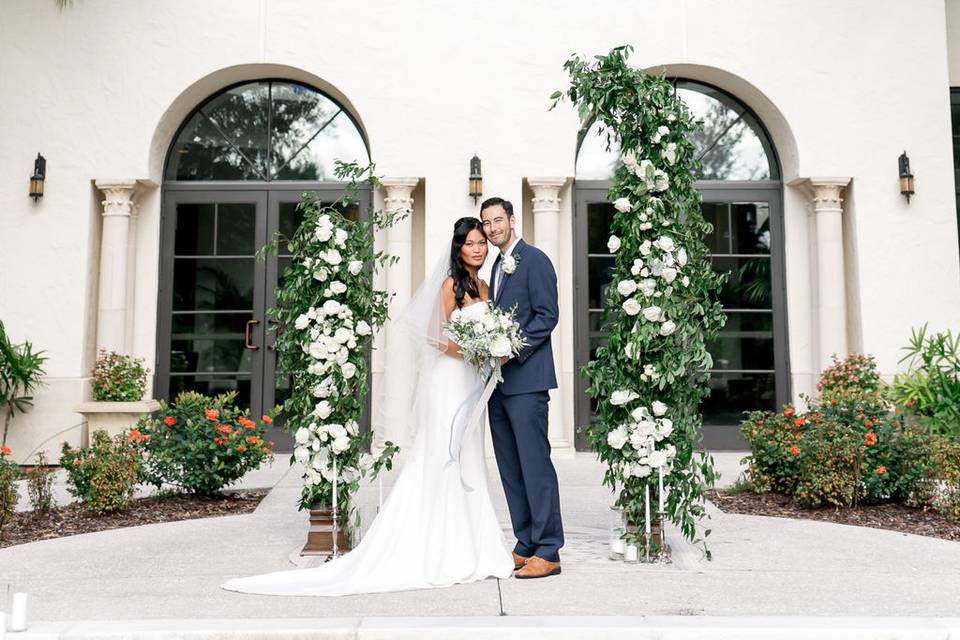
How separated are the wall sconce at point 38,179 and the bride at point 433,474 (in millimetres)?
6777

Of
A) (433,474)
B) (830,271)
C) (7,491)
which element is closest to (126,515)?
(7,491)

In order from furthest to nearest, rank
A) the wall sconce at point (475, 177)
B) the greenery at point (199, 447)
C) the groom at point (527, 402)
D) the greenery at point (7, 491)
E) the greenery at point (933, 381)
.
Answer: the wall sconce at point (475, 177) < the greenery at point (933, 381) < the greenery at point (199, 447) < the greenery at point (7, 491) < the groom at point (527, 402)

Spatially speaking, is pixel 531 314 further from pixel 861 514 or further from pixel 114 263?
pixel 114 263

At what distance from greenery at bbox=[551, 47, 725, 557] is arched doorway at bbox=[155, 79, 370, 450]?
223 inches

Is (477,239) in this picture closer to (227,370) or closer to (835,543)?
(835,543)

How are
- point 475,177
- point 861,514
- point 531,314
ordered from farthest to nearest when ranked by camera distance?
1. point 475,177
2. point 861,514
3. point 531,314

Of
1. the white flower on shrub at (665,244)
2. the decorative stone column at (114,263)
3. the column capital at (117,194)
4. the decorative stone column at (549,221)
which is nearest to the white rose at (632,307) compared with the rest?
the white flower on shrub at (665,244)

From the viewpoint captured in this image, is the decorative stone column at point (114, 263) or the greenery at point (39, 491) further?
the decorative stone column at point (114, 263)

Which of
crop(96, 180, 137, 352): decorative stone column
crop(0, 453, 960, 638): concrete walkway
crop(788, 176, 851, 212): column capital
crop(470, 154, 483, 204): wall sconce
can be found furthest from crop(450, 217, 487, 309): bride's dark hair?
crop(788, 176, 851, 212): column capital

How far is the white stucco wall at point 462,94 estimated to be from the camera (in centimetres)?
923

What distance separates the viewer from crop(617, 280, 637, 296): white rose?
4.75 metres

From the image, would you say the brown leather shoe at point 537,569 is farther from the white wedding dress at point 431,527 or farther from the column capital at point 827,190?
the column capital at point 827,190

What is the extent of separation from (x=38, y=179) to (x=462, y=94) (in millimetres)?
5339

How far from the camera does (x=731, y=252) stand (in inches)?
392
